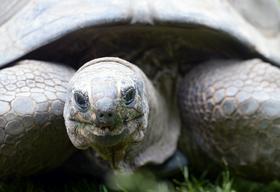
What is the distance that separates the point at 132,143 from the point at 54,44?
77cm

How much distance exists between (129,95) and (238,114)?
809 millimetres

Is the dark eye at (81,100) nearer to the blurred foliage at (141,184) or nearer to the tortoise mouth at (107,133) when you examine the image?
the tortoise mouth at (107,133)

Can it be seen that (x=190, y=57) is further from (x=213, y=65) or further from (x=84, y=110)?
(x=84, y=110)

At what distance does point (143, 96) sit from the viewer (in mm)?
2562

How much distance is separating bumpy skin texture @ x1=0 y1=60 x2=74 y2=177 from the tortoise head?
0.23m

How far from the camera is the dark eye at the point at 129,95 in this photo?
7.72 ft

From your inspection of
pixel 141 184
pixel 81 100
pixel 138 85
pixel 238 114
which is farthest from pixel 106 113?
pixel 238 114

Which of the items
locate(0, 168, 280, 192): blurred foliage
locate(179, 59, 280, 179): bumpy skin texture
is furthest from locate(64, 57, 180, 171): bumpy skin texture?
locate(179, 59, 280, 179): bumpy skin texture

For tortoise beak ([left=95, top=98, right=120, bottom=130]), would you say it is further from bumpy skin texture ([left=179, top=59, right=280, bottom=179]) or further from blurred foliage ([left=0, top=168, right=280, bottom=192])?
bumpy skin texture ([left=179, top=59, right=280, bottom=179])

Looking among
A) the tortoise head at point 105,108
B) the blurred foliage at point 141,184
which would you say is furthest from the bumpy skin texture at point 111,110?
the blurred foliage at point 141,184

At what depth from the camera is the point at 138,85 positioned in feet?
8.38

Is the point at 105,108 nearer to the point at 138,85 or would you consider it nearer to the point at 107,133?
the point at 107,133

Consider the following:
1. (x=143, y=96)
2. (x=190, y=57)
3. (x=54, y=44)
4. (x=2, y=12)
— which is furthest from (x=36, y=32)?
(x=190, y=57)

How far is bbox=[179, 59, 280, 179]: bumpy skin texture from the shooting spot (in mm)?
3008
